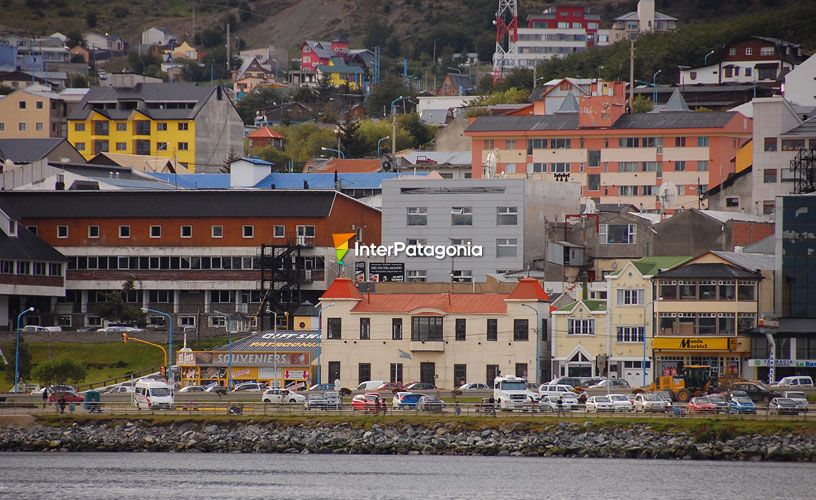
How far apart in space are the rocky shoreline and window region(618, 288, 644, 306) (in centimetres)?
2307

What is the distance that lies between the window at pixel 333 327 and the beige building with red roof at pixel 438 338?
0.06 meters

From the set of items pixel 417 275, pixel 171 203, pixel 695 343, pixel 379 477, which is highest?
pixel 171 203

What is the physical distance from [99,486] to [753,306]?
46.1 m

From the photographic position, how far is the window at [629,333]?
114 meters

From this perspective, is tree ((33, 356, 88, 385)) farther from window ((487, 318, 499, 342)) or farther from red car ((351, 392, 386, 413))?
window ((487, 318, 499, 342))

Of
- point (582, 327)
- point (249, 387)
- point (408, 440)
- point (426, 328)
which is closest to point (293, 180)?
point (426, 328)

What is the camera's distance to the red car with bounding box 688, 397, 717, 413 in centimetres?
9244

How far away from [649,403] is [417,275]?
154 feet

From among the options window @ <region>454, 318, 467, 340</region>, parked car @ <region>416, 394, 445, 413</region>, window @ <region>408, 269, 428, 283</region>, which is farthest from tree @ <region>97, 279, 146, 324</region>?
parked car @ <region>416, 394, 445, 413</region>

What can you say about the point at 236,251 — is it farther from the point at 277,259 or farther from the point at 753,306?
the point at 753,306

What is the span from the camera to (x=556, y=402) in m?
96.9

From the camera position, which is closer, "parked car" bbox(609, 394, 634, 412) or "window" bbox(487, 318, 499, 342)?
"parked car" bbox(609, 394, 634, 412)

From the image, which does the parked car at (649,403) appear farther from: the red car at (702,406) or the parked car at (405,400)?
the parked car at (405,400)

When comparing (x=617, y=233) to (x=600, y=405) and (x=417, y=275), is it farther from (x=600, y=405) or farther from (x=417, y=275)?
(x=600, y=405)
